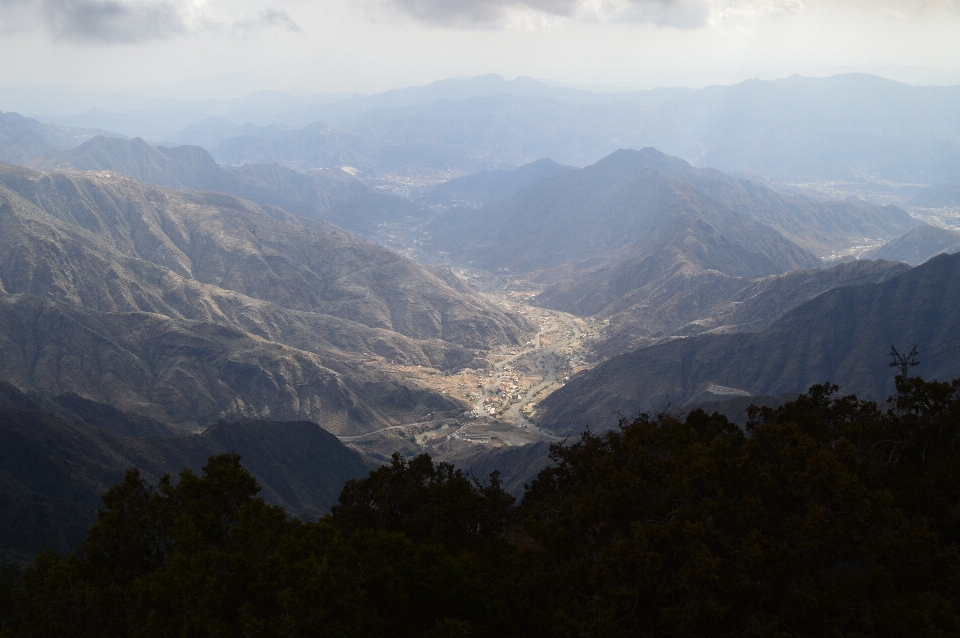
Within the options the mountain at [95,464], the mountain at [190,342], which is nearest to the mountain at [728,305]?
the mountain at [190,342]

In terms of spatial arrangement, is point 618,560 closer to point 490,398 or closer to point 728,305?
point 490,398

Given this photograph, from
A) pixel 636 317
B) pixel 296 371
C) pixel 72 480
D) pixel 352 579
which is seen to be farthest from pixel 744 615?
A: pixel 636 317

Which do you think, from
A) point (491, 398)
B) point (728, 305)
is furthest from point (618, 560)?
point (728, 305)

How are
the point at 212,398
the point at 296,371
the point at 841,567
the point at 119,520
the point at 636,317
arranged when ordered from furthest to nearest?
the point at 636,317
the point at 296,371
the point at 212,398
the point at 119,520
the point at 841,567

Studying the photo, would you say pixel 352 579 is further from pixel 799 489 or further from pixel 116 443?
pixel 116 443

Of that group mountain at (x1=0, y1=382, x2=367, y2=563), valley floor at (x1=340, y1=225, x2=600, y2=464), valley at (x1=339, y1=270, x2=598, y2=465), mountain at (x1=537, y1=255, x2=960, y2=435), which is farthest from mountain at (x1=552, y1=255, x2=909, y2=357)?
mountain at (x1=0, y1=382, x2=367, y2=563)
